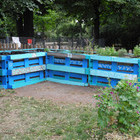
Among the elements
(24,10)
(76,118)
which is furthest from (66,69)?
(24,10)

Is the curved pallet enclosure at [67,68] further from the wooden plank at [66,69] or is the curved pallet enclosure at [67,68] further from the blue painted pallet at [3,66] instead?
the blue painted pallet at [3,66]

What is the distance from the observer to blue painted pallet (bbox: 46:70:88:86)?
754 cm

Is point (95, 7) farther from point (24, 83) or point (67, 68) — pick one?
point (24, 83)

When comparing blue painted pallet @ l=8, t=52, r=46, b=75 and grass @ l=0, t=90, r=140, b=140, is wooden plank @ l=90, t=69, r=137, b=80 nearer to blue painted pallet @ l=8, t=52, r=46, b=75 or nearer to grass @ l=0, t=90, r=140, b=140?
grass @ l=0, t=90, r=140, b=140

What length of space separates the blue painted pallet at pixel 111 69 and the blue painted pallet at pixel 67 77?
31 centimetres

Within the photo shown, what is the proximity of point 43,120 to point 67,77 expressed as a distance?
360cm

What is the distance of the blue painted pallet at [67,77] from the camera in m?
7.54

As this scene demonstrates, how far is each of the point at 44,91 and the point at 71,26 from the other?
86.4 ft

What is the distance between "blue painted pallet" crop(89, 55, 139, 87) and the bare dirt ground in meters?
0.42

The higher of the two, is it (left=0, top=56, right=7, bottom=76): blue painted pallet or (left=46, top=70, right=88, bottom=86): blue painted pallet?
(left=0, top=56, right=7, bottom=76): blue painted pallet

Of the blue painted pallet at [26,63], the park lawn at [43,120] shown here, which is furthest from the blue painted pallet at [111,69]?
the blue painted pallet at [26,63]

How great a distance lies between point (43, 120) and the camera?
14.5 feet

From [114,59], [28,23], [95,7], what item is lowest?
[114,59]

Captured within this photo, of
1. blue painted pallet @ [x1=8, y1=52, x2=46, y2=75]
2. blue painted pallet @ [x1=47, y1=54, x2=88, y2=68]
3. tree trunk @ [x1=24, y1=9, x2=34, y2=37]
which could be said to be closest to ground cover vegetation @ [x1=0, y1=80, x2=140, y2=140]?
blue painted pallet @ [x1=8, y1=52, x2=46, y2=75]
